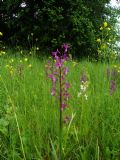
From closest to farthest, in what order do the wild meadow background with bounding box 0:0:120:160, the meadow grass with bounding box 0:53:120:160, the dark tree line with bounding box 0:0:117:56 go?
1. the wild meadow background with bounding box 0:0:120:160
2. the meadow grass with bounding box 0:53:120:160
3. the dark tree line with bounding box 0:0:117:56

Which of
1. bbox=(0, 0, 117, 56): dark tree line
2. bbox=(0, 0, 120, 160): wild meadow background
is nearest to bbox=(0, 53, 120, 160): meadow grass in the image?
bbox=(0, 0, 120, 160): wild meadow background

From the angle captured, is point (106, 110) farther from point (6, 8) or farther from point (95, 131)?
point (6, 8)

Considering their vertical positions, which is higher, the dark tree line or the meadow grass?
the dark tree line

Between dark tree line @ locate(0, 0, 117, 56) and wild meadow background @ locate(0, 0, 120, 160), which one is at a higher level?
dark tree line @ locate(0, 0, 117, 56)

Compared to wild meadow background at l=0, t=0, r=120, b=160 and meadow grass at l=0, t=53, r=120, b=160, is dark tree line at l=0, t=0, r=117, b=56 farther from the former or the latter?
meadow grass at l=0, t=53, r=120, b=160

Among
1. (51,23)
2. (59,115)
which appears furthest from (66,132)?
(51,23)

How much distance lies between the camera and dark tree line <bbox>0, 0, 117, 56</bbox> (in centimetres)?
1198

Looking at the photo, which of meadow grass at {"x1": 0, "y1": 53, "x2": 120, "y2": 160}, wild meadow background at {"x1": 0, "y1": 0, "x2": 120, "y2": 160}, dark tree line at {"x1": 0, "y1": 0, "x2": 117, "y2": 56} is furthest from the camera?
dark tree line at {"x1": 0, "y1": 0, "x2": 117, "y2": 56}

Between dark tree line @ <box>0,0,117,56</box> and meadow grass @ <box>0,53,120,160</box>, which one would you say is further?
dark tree line @ <box>0,0,117,56</box>

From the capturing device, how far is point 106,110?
9.06 feet

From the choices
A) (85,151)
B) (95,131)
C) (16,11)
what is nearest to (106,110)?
(95,131)

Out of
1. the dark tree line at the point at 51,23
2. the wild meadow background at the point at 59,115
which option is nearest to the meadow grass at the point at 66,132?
the wild meadow background at the point at 59,115

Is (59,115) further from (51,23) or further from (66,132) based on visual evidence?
(51,23)

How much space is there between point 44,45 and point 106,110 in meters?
9.72
